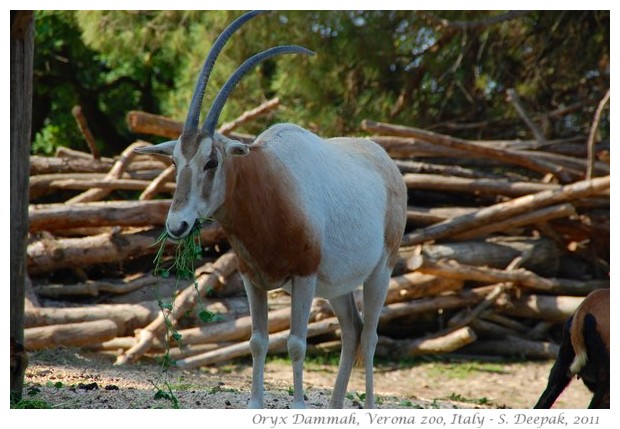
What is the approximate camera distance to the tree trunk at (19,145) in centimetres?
606

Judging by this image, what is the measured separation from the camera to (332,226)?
227 inches

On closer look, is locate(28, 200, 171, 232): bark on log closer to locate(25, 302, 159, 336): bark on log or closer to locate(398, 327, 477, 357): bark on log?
locate(25, 302, 159, 336): bark on log

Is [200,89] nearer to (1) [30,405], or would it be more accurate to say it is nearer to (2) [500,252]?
(1) [30,405]

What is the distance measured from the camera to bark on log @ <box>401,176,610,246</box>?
10.5 m

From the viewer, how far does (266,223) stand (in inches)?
211

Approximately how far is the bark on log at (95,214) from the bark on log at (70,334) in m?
1.21

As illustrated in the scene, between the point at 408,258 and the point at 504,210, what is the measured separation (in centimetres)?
133

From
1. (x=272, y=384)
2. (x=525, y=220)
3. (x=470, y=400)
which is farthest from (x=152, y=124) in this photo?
(x=525, y=220)

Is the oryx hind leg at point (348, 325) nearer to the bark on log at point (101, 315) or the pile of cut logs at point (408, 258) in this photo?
the pile of cut logs at point (408, 258)

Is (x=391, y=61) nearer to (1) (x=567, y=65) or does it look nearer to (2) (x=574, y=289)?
(1) (x=567, y=65)

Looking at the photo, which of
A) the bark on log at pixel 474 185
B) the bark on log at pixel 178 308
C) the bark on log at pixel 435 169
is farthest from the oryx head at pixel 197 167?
the bark on log at pixel 435 169

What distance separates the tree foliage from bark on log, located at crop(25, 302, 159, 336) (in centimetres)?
379
